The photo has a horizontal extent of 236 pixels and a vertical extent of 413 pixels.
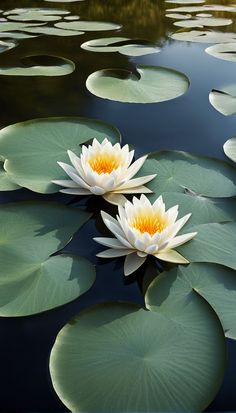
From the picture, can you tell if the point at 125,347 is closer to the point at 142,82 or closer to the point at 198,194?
the point at 198,194

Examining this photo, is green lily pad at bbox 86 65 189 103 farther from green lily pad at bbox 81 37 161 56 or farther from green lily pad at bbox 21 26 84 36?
green lily pad at bbox 21 26 84 36

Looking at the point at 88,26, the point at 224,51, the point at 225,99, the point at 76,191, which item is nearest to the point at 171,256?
the point at 76,191

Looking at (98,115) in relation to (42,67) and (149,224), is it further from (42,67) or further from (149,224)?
(149,224)

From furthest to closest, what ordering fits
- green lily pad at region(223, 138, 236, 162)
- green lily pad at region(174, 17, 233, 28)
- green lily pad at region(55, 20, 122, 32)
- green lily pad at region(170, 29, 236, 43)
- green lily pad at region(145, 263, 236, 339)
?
green lily pad at region(174, 17, 233, 28) → green lily pad at region(55, 20, 122, 32) → green lily pad at region(170, 29, 236, 43) → green lily pad at region(223, 138, 236, 162) → green lily pad at region(145, 263, 236, 339)

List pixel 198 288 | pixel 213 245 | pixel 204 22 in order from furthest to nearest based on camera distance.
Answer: pixel 204 22 → pixel 213 245 → pixel 198 288

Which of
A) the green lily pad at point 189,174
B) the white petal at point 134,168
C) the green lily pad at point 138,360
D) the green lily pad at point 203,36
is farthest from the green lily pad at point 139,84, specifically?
the green lily pad at point 138,360

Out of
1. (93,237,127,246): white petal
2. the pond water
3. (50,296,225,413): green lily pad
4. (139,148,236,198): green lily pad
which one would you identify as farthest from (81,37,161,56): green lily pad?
(50,296,225,413): green lily pad
